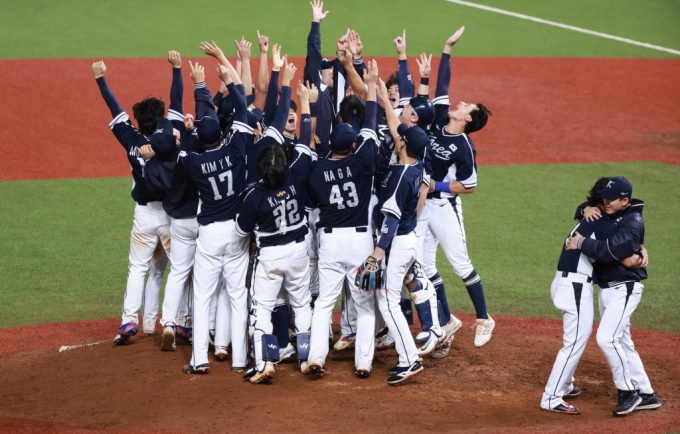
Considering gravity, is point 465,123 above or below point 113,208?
above

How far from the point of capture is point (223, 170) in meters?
5.21

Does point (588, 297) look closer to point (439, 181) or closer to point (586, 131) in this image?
point (439, 181)

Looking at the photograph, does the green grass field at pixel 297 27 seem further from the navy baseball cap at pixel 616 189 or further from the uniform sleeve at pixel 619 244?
the uniform sleeve at pixel 619 244

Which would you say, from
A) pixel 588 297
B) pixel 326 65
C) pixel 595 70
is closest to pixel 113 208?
pixel 326 65

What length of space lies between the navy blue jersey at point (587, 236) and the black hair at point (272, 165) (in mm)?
2004

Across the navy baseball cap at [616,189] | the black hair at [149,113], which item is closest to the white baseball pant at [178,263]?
the black hair at [149,113]

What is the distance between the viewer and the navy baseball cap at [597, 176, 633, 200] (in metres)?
4.68

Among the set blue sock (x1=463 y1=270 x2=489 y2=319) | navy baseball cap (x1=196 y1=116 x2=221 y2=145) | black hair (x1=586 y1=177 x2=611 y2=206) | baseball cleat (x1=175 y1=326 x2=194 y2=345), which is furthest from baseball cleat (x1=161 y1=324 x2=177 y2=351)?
black hair (x1=586 y1=177 x2=611 y2=206)

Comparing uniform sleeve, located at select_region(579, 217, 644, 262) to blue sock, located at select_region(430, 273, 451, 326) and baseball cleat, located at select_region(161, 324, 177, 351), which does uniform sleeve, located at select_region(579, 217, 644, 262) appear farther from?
baseball cleat, located at select_region(161, 324, 177, 351)

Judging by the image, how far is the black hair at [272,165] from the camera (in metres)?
4.87

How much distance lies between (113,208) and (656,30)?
18873 mm

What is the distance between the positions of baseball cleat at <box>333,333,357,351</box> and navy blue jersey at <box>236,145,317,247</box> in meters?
1.11

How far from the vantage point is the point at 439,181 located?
6012 mm

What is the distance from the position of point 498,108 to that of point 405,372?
11740mm
